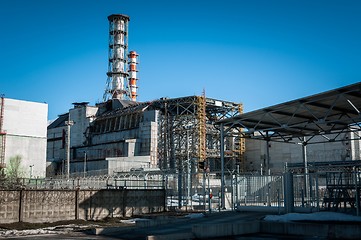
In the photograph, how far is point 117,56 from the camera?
9088cm

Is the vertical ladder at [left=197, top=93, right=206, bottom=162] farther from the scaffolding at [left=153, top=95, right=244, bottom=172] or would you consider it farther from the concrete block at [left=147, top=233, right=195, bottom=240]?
the concrete block at [left=147, top=233, right=195, bottom=240]

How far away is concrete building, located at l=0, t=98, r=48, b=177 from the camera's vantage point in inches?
2180

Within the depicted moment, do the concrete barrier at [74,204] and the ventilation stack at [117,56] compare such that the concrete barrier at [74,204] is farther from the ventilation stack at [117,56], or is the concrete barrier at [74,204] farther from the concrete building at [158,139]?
the ventilation stack at [117,56]

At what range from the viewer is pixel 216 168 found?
229 ft

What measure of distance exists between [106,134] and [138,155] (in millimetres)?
9929

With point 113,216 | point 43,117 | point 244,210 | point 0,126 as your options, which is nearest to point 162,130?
point 43,117

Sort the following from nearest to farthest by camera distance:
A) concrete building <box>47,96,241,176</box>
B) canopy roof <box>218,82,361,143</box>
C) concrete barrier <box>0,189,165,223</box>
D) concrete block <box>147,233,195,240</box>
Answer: concrete block <box>147,233,195,240</box>
canopy roof <box>218,82,361,143</box>
concrete barrier <box>0,189,165,223</box>
concrete building <box>47,96,241,176</box>

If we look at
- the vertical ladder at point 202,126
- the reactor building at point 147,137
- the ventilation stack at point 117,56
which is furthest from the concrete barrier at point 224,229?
the ventilation stack at point 117,56

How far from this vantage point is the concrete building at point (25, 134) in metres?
55.4

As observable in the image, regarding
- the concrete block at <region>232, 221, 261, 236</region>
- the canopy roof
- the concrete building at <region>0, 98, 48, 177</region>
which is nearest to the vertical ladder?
→ the concrete building at <region>0, 98, 48, 177</region>

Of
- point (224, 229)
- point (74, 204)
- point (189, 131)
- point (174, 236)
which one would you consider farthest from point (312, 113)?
point (189, 131)

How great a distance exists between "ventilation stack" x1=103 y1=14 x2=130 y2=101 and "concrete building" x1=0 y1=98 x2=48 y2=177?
3040 cm

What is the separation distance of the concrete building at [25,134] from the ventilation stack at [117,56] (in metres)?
30.4

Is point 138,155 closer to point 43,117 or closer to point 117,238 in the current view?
point 43,117
